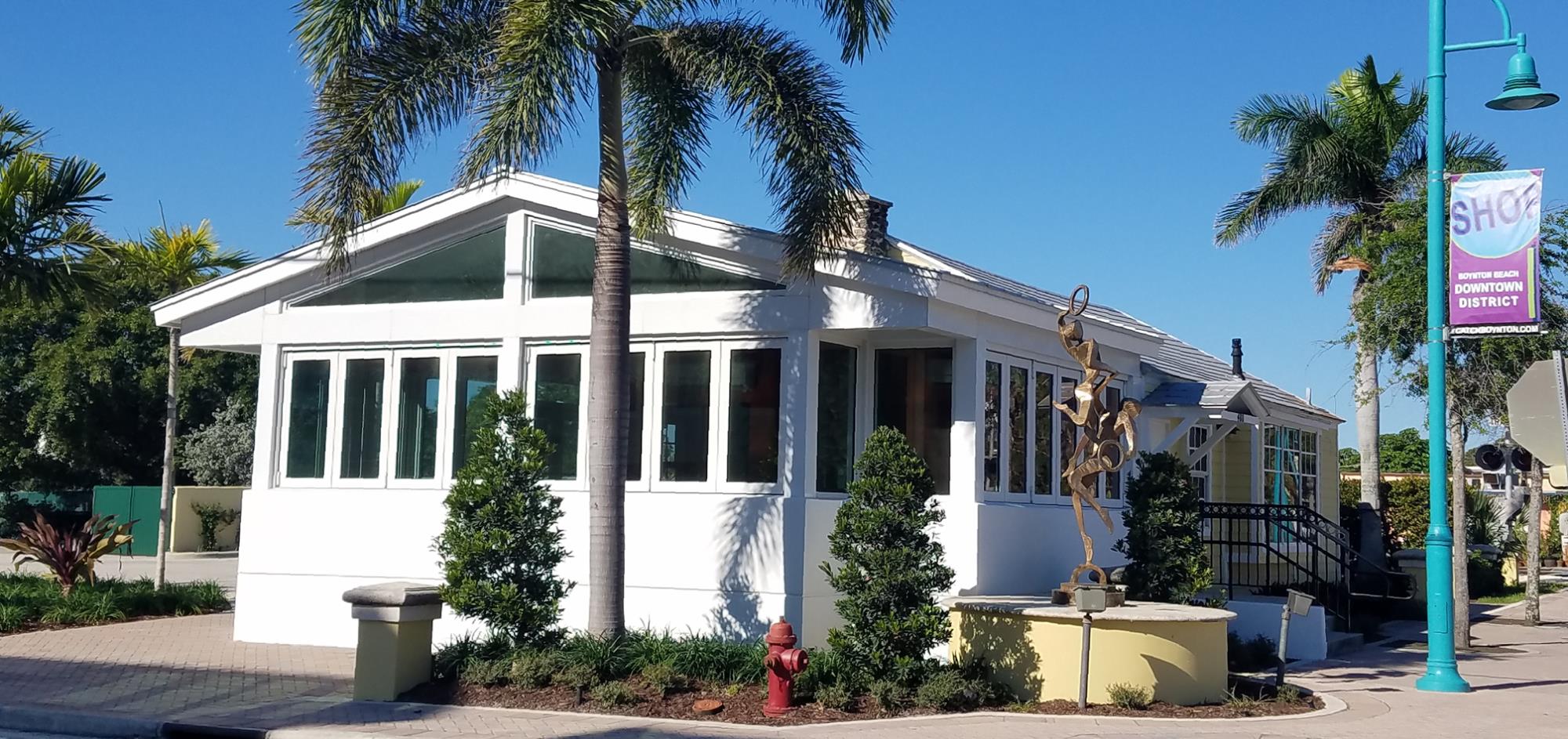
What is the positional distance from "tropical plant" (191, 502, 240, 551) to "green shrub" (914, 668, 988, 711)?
92.3 ft

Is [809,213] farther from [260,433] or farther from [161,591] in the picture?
[161,591]

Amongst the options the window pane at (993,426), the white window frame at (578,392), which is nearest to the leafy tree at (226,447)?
the white window frame at (578,392)

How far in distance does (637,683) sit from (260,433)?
21.5 feet

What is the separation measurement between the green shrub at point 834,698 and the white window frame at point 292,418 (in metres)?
7.00

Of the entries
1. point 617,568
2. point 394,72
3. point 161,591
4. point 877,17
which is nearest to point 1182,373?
point 877,17

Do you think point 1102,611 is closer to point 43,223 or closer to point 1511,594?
point 43,223

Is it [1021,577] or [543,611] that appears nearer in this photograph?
[543,611]

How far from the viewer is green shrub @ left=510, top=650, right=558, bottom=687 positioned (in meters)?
11.6

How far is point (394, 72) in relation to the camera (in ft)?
41.0

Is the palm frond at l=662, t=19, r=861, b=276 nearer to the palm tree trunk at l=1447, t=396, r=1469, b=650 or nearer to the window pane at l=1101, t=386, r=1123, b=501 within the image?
the window pane at l=1101, t=386, r=1123, b=501

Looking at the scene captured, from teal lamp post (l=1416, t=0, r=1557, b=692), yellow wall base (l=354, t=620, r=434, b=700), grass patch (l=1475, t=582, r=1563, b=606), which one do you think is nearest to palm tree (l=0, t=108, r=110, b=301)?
yellow wall base (l=354, t=620, r=434, b=700)

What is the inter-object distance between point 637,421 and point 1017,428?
3881 millimetres

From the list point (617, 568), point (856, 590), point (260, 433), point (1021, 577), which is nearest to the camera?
point (856, 590)

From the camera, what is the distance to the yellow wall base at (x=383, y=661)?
1159 cm
